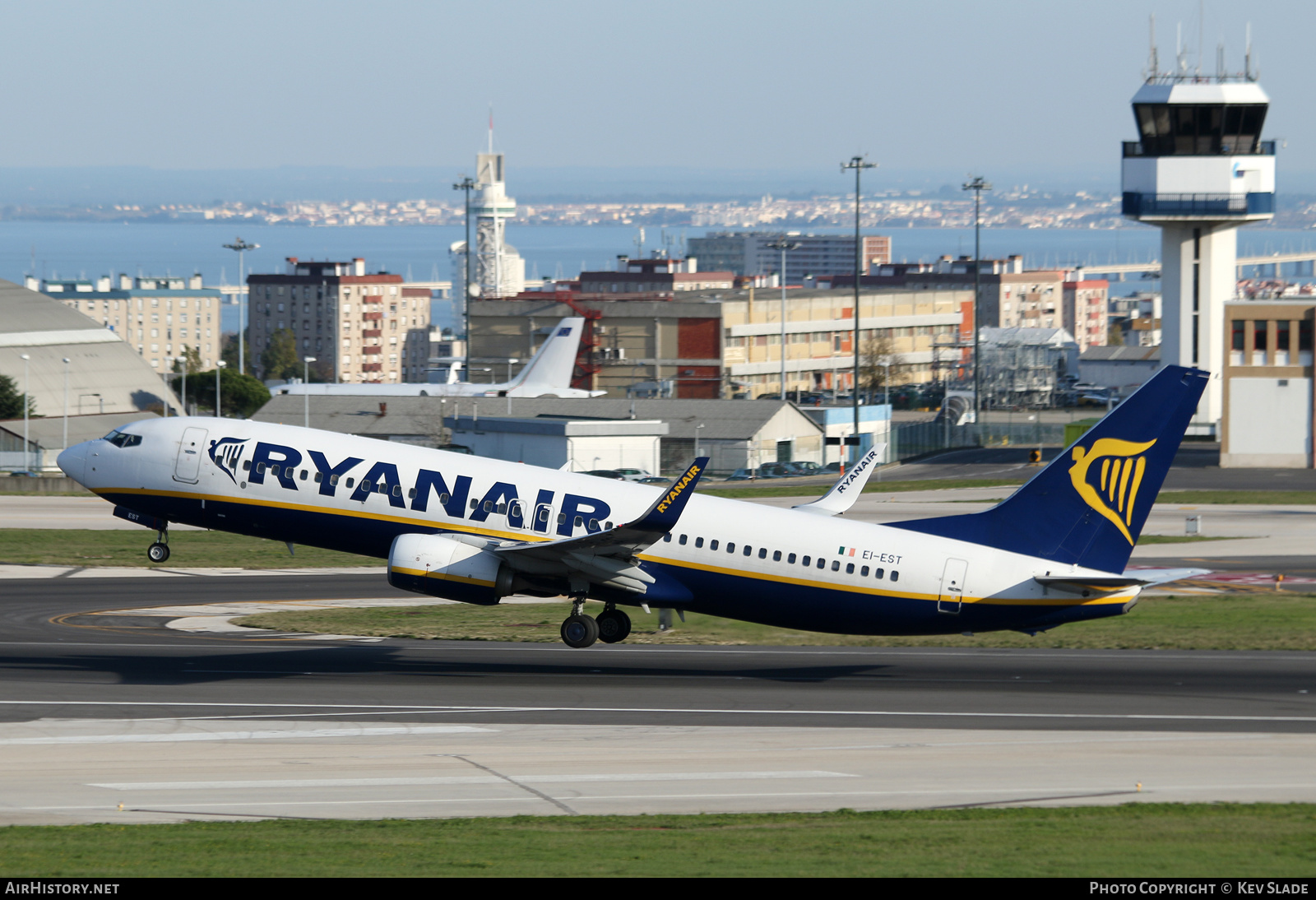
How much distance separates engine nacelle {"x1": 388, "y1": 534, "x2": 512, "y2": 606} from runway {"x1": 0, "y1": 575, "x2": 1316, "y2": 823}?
270 centimetres

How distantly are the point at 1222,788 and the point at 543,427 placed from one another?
297ft

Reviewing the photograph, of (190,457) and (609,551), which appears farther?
(190,457)

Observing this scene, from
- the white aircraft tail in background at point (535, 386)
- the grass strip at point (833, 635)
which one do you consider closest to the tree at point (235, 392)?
the white aircraft tail in background at point (535, 386)

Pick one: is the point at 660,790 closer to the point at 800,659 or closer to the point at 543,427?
the point at 800,659

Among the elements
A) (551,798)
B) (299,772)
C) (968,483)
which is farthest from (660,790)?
(968,483)

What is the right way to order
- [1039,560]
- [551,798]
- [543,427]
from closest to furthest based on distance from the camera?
[551,798]
[1039,560]
[543,427]

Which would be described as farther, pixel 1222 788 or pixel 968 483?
pixel 968 483

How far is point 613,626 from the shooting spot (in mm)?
41125

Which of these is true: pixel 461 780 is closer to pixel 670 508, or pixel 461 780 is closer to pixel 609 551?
pixel 670 508

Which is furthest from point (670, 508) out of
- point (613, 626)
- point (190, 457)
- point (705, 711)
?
point (190, 457)

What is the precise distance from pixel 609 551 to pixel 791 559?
4.96m

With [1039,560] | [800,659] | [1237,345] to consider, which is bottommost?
[800,659]

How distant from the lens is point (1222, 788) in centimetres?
2894
